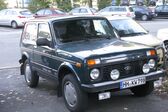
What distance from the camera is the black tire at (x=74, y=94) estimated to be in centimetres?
652

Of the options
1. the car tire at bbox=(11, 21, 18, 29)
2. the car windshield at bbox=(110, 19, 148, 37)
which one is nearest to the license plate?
the car windshield at bbox=(110, 19, 148, 37)

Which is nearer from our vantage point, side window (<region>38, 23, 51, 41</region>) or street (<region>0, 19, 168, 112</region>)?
street (<region>0, 19, 168, 112</region>)

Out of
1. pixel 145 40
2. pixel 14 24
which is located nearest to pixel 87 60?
pixel 145 40

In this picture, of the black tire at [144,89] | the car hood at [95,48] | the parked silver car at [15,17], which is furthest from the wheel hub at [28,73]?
the parked silver car at [15,17]

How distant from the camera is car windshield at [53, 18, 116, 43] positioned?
7.59 meters

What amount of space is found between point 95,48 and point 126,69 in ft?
2.35

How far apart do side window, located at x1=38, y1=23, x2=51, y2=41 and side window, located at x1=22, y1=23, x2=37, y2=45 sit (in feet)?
1.10

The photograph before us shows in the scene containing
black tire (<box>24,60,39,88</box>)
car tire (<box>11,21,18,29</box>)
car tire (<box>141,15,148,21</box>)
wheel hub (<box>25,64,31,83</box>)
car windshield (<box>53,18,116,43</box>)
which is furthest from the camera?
car tire (<box>141,15,148,21</box>)

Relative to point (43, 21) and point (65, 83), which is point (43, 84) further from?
point (65, 83)

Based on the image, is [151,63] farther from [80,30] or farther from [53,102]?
[53,102]

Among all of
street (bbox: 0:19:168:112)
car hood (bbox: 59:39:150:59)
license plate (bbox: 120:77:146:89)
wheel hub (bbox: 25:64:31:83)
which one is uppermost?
car hood (bbox: 59:39:150:59)

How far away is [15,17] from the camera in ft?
96.8

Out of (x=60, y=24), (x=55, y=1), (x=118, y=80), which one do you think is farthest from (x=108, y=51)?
(x=55, y=1)

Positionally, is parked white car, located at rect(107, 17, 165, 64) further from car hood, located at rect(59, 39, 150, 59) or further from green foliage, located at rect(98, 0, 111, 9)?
green foliage, located at rect(98, 0, 111, 9)
